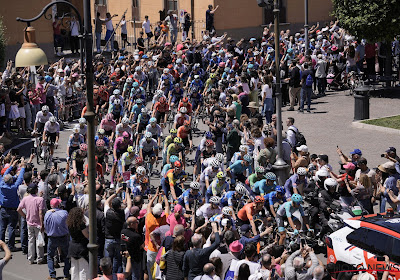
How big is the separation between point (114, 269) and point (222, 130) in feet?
23.0

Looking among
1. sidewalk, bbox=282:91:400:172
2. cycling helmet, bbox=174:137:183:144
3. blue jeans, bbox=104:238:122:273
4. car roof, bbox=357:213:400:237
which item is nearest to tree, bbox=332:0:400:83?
sidewalk, bbox=282:91:400:172

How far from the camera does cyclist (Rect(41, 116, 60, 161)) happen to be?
22.0 metres

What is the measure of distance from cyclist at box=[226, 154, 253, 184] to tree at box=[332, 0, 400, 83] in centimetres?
1301

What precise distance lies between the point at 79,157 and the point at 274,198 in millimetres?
6095

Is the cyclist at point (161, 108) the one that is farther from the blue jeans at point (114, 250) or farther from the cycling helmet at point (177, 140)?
the blue jeans at point (114, 250)

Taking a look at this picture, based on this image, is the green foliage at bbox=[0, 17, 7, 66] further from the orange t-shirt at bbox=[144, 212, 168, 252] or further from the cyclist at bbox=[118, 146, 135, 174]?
the orange t-shirt at bbox=[144, 212, 168, 252]

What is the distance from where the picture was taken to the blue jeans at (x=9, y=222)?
16719 millimetres

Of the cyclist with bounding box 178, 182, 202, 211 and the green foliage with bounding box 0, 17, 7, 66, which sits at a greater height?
the green foliage with bounding box 0, 17, 7, 66

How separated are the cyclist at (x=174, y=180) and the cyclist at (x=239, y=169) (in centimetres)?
142

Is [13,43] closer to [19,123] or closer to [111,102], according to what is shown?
[19,123]

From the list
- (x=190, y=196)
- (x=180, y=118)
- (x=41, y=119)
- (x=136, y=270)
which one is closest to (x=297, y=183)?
(x=190, y=196)

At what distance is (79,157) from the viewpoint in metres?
19.8

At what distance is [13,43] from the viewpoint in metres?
34.2

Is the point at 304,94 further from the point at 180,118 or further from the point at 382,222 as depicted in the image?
the point at 382,222
